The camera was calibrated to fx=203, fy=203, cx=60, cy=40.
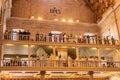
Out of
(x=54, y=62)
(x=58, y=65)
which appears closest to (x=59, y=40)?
(x=54, y=62)

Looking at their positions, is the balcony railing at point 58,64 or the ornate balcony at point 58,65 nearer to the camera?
the ornate balcony at point 58,65

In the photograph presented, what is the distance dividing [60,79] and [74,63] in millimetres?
4822

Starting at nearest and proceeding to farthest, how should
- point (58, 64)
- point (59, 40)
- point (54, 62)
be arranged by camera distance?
point (54, 62), point (58, 64), point (59, 40)

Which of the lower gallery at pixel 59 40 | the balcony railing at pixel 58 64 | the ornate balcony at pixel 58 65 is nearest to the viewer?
the ornate balcony at pixel 58 65

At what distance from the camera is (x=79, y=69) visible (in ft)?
57.8

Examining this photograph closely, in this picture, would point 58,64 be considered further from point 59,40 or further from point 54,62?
point 59,40

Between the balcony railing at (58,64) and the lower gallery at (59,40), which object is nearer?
the balcony railing at (58,64)

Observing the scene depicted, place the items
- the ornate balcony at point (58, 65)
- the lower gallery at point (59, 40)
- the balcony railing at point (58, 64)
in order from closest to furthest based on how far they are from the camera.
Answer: the ornate balcony at point (58, 65) < the balcony railing at point (58, 64) < the lower gallery at point (59, 40)

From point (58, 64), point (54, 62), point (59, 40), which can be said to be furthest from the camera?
point (59, 40)

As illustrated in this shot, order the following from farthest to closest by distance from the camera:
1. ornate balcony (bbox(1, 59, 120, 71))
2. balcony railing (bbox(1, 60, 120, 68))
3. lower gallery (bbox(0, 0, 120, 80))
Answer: lower gallery (bbox(0, 0, 120, 80)) → balcony railing (bbox(1, 60, 120, 68)) → ornate balcony (bbox(1, 59, 120, 71))

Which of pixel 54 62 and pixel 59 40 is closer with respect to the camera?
pixel 54 62

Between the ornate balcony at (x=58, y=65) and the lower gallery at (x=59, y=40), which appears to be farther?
the lower gallery at (x=59, y=40)

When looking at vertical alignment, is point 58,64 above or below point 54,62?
below

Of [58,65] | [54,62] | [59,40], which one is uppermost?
[59,40]
